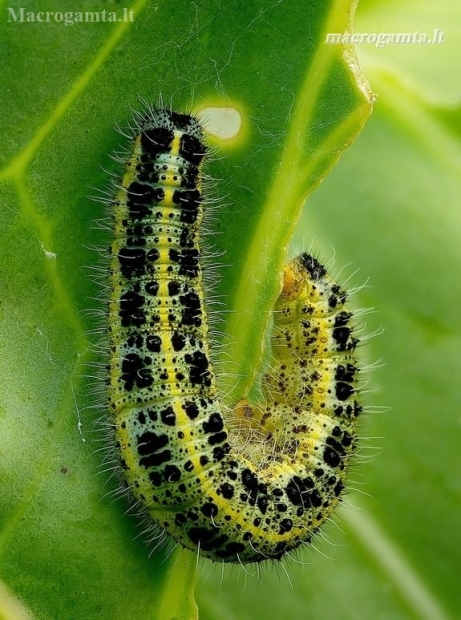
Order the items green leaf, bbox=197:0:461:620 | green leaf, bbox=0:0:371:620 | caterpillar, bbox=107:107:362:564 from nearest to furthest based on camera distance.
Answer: green leaf, bbox=0:0:371:620 → caterpillar, bbox=107:107:362:564 → green leaf, bbox=197:0:461:620

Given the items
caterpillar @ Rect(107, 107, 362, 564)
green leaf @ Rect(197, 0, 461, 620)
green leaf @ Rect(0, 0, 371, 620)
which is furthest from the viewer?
green leaf @ Rect(197, 0, 461, 620)

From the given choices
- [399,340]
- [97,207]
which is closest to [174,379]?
[97,207]

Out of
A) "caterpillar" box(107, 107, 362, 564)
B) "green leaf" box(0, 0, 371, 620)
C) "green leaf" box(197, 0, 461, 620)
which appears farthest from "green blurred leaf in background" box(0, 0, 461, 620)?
"green leaf" box(197, 0, 461, 620)

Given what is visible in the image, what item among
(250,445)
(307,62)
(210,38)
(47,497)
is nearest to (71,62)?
(210,38)

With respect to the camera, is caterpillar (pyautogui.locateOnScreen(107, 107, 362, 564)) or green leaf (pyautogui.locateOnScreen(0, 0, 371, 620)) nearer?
green leaf (pyautogui.locateOnScreen(0, 0, 371, 620))

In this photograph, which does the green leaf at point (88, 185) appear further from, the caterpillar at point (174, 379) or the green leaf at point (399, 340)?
the green leaf at point (399, 340)

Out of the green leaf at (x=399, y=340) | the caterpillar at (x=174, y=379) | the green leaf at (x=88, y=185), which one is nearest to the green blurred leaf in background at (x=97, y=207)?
the green leaf at (x=88, y=185)

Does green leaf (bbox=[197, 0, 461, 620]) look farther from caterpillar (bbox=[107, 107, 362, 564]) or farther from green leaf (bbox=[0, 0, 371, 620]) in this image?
green leaf (bbox=[0, 0, 371, 620])

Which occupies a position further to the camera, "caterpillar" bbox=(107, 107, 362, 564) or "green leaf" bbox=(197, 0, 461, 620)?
"green leaf" bbox=(197, 0, 461, 620)
